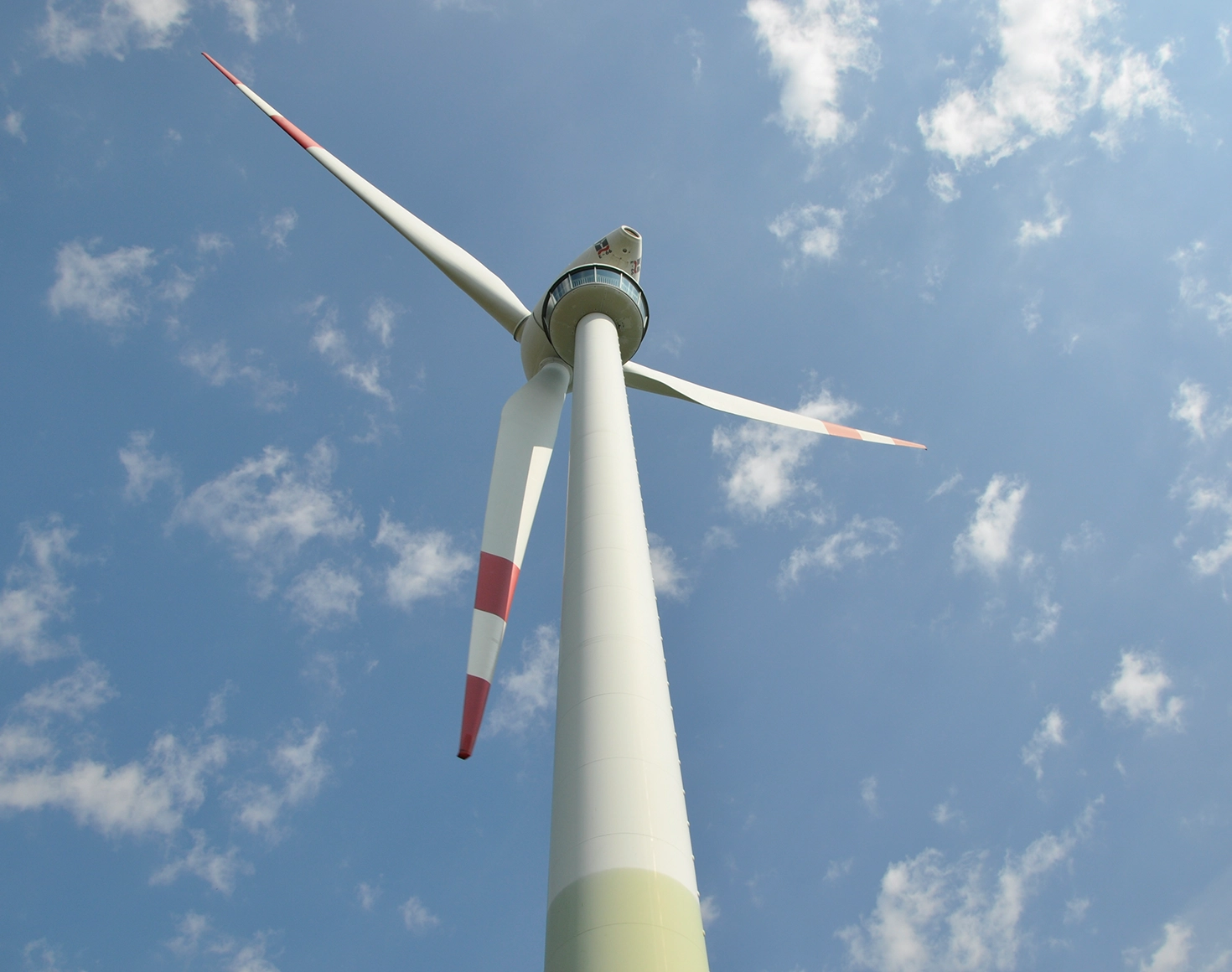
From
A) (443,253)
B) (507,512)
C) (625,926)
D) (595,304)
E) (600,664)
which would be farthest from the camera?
(443,253)

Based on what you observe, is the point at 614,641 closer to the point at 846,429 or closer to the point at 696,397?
the point at 696,397

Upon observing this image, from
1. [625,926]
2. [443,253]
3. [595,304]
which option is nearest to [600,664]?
[625,926]

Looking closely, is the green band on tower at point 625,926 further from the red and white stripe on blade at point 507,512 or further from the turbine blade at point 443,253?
the turbine blade at point 443,253

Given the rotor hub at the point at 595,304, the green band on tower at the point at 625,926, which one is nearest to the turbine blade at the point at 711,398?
the rotor hub at the point at 595,304

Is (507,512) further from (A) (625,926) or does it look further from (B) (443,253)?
(A) (625,926)

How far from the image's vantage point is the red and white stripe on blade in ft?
60.2

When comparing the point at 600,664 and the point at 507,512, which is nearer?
the point at 600,664

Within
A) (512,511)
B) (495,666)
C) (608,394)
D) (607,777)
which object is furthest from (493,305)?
(607,777)

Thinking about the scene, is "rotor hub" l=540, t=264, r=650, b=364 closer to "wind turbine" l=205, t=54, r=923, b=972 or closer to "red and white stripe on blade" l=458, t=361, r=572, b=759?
"wind turbine" l=205, t=54, r=923, b=972

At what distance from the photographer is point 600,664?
10.8 metres

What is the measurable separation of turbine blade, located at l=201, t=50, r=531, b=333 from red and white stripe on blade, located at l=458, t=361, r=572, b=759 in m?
3.55

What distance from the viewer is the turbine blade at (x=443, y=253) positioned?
28.9 meters

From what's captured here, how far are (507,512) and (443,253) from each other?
1220 centimetres

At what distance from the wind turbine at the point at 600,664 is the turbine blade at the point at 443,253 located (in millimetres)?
3465
